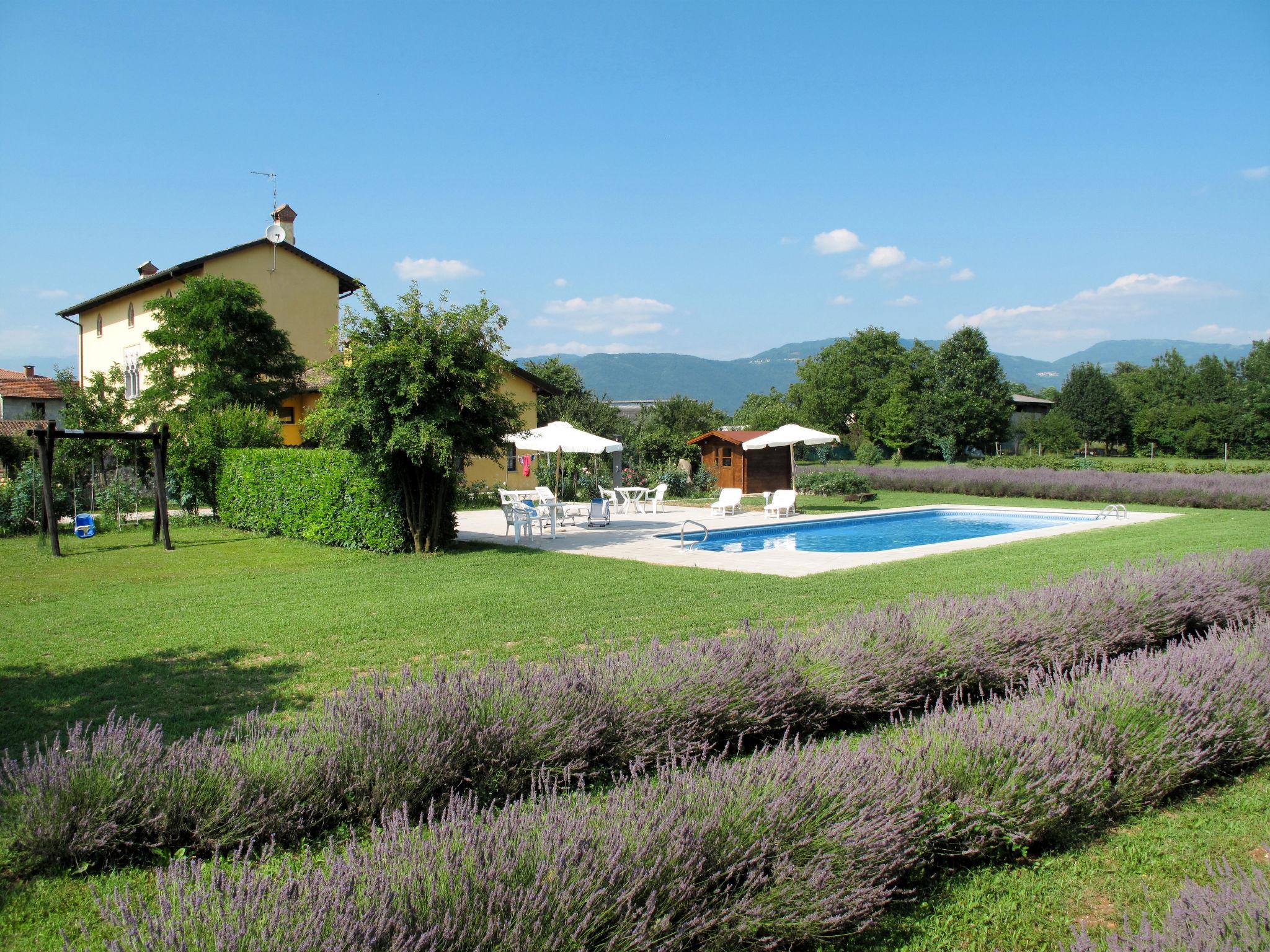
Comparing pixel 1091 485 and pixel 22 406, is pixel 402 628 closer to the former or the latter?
pixel 1091 485

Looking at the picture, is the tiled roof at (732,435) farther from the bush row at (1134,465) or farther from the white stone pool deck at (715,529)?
the bush row at (1134,465)

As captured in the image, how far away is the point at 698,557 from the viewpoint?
11.9m

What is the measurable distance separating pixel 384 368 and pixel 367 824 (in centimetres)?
917

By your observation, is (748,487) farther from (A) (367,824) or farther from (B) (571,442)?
(A) (367,824)

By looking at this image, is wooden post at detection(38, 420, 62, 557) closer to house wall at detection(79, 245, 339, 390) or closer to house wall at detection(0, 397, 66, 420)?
house wall at detection(79, 245, 339, 390)

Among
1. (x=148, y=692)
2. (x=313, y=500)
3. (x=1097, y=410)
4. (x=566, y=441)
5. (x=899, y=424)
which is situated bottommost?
(x=148, y=692)

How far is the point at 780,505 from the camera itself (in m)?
18.9

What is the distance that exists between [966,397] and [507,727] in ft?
179

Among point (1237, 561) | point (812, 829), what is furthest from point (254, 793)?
point (1237, 561)

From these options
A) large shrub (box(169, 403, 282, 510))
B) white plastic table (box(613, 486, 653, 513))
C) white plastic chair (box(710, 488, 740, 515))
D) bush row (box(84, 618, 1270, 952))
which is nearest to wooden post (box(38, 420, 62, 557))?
large shrub (box(169, 403, 282, 510))

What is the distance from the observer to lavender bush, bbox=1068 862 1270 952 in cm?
215

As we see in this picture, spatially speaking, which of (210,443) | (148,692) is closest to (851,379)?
(210,443)

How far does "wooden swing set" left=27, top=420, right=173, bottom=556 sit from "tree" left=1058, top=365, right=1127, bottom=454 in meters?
58.1

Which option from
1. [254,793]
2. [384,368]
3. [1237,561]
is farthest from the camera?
[384,368]
